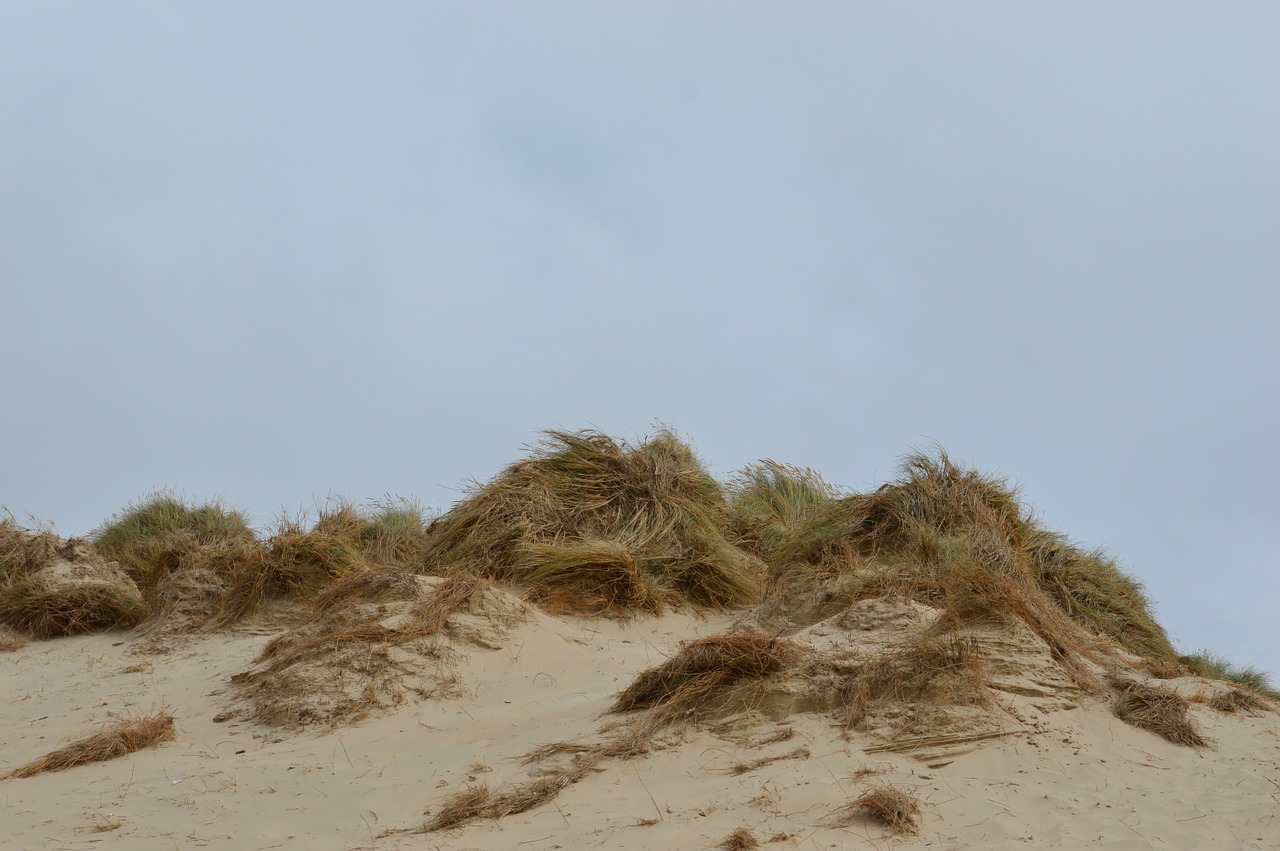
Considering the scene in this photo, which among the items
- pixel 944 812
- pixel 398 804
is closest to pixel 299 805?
pixel 398 804

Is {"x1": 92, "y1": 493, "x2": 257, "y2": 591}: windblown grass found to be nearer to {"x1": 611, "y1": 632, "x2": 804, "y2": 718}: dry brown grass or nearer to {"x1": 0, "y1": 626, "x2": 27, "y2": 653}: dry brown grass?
{"x1": 0, "y1": 626, "x2": 27, "y2": 653}: dry brown grass

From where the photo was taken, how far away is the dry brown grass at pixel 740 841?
4211mm

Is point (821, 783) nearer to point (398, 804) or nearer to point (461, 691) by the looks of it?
point (398, 804)

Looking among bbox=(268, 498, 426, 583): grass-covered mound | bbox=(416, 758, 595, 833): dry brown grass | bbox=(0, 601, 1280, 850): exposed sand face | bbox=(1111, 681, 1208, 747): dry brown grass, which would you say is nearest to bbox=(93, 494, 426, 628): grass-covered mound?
bbox=(268, 498, 426, 583): grass-covered mound

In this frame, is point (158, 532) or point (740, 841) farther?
point (158, 532)

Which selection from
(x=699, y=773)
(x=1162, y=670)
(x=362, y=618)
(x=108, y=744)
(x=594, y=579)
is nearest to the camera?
(x=699, y=773)

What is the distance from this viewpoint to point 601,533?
29.9 ft

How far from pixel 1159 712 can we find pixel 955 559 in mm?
2223

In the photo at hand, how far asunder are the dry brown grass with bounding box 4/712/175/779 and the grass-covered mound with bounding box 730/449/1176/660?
4241 millimetres

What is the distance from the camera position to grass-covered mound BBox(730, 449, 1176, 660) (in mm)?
6582

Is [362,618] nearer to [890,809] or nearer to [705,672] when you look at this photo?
[705,672]

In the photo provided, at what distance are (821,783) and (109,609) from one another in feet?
24.3

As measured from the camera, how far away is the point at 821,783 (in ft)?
15.5

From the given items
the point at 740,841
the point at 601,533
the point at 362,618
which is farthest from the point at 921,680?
the point at 601,533
